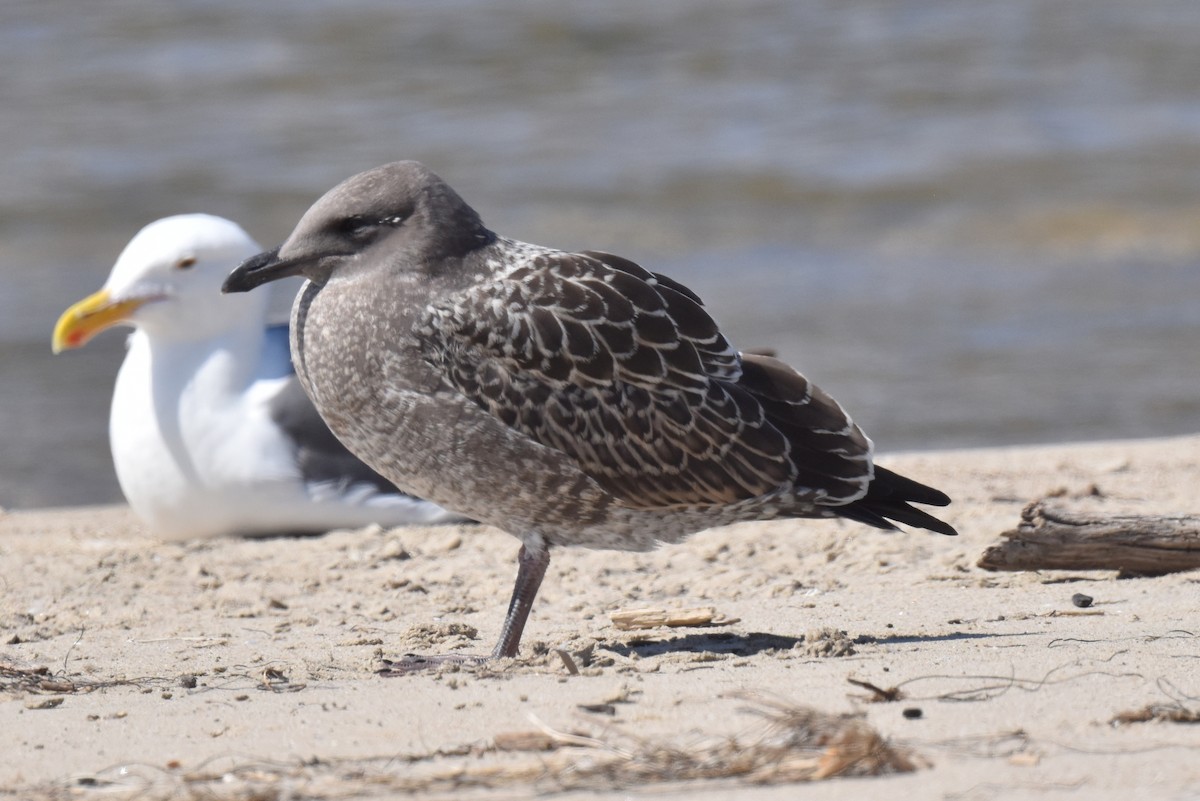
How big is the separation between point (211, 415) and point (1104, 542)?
3.42 meters

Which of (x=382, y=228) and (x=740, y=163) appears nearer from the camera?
(x=382, y=228)

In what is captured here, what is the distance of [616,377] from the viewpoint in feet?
13.8

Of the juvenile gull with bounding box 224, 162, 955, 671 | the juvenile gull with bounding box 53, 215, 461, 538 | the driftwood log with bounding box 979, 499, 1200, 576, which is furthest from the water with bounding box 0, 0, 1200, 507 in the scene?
the juvenile gull with bounding box 224, 162, 955, 671

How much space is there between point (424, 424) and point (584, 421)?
1.33 feet

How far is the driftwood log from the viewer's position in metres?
4.61

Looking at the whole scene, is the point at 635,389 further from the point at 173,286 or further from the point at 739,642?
the point at 173,286

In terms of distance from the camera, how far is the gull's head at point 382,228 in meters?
4.24

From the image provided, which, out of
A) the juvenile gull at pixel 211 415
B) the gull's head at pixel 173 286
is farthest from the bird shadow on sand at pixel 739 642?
the gull's head at pixel 173 286

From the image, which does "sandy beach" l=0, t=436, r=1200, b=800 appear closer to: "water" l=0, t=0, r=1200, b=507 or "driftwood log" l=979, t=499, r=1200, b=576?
"driftwood log" l=979, t=499, r=1200, b=576

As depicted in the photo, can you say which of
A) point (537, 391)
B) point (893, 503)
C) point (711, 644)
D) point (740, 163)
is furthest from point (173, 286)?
point (740, 163)

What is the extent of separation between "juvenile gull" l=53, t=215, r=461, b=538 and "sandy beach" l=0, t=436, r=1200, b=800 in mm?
207

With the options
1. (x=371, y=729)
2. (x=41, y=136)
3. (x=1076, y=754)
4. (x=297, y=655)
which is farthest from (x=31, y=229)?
(x=1076, y=754)

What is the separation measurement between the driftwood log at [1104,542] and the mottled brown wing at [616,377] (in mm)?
849

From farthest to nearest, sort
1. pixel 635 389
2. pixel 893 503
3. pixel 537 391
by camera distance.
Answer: pixel 893 503 < pixel 635 389 < pixel 537 391
